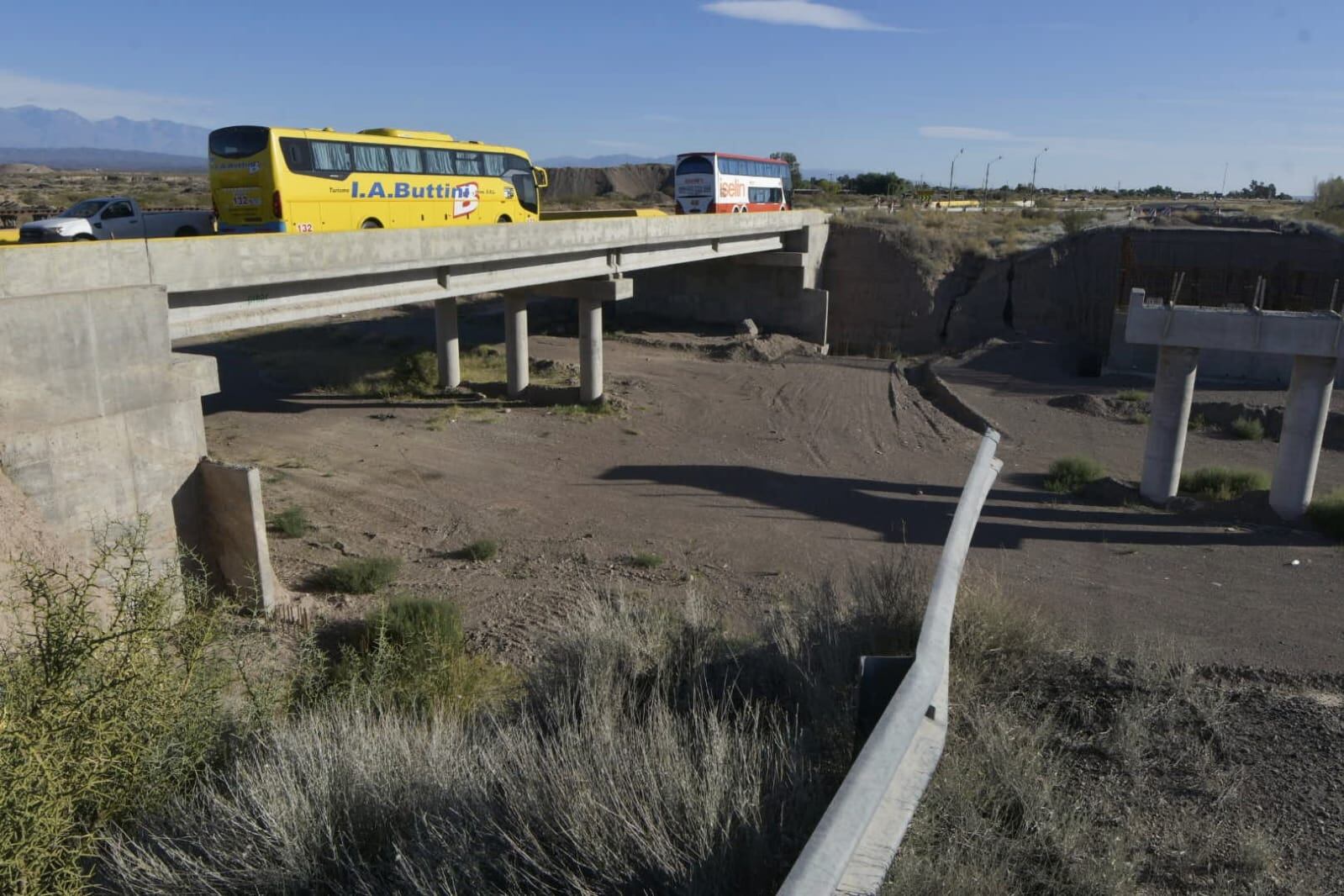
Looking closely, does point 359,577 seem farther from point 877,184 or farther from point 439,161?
point 877,184

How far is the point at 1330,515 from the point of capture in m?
18.8

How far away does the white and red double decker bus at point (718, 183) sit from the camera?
4269 cm

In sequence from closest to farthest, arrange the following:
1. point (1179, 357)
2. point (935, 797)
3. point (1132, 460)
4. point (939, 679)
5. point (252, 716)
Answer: point (939, 679)
point (935, 797)
point (252, 716)
point (1179, 357)
point (1132, 460)

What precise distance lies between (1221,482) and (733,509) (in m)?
11.0

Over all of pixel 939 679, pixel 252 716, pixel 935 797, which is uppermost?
pixel 939 679

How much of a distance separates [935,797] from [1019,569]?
11962mm

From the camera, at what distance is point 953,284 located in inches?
1747

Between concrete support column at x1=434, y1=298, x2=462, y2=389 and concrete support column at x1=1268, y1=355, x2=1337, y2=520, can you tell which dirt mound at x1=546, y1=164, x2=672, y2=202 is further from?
concrete support column at x1=1268, y1=355, x2=1337, y2=520

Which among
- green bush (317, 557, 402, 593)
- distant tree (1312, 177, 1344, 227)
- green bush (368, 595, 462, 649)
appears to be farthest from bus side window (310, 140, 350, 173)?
distant tree (1312, 177, 1344, 227)

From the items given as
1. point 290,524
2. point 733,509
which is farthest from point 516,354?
point 290,524

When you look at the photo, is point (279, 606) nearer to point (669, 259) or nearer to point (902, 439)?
point (902, 439)

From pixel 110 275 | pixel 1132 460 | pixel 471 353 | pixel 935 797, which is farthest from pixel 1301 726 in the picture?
pixel 471 353

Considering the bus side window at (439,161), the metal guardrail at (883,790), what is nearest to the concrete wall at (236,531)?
the metal guardrail at (883,790)

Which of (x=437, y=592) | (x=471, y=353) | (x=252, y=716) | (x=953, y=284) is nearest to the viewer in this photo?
(x=252, y=716)
